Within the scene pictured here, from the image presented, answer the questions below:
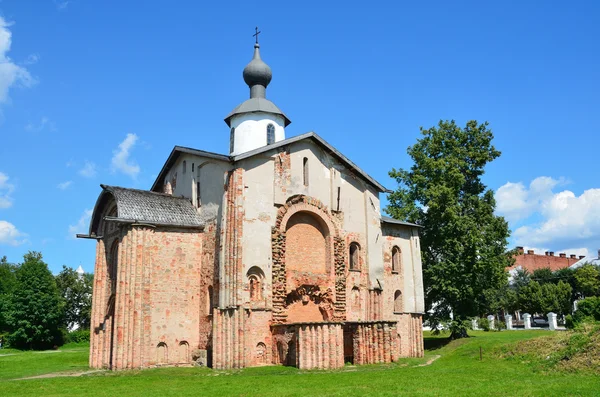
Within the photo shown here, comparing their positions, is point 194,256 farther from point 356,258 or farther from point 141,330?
point 356,258

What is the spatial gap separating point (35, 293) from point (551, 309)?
139ft

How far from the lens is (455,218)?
2983 centimetres

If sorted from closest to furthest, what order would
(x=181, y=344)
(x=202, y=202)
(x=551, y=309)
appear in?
(x=181, y=344), (x=202, y=202), (x=551, y=309)

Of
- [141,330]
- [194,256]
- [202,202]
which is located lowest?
[141,330]

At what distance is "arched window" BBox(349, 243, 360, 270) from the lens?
82.8 feet

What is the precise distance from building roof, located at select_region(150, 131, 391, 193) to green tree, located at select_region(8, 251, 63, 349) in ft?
60.1

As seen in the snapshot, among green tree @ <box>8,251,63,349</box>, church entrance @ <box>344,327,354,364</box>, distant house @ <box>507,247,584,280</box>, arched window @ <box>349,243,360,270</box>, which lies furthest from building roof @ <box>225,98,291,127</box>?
distant house @ <box>507,247,584,280</box>

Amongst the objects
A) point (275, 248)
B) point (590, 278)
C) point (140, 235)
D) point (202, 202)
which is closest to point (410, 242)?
point (275, 248)

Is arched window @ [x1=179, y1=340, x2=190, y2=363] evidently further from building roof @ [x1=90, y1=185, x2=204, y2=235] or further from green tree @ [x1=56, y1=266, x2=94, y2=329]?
green tree @ [x1=56, y1=266, x2=94, y2=329]

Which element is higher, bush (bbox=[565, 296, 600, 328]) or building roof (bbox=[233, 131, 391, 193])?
building roof (bbox=[233, 131, 391, 193])

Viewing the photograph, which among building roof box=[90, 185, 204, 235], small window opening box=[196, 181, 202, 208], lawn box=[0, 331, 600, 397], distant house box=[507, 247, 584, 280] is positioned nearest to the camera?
lawn box=[0, 331, 600, 397]

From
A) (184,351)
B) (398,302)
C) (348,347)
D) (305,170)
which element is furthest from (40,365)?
(398,302)

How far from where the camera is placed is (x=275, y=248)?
73.5 feet

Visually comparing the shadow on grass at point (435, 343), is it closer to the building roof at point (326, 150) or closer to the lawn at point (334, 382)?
the lawn at point (334, 382)
